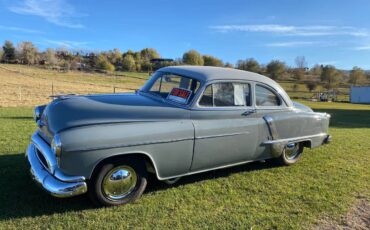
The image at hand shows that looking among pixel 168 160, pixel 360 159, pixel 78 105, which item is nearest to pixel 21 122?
pixel 78 105

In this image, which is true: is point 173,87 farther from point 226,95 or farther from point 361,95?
point 361,95

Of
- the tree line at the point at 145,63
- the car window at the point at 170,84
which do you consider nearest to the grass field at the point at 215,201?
the car window at the point at 170,84

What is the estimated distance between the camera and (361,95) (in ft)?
204

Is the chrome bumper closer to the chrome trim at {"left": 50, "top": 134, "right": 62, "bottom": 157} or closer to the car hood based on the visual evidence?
the chrome trim at {"left": 50, "top": 134, "right": 62, "bottom": 157}

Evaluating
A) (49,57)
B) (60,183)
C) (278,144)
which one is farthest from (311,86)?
(49,57)

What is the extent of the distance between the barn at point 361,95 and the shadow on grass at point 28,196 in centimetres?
6608

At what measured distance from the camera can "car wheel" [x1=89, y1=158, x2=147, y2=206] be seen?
141 inches

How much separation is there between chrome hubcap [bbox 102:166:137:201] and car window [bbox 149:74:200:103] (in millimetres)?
1391

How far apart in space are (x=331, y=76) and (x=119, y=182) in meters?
95.8

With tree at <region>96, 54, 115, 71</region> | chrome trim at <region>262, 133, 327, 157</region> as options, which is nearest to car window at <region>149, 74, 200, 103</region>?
chrome trim at <region>262, 133, 327, 157</region>

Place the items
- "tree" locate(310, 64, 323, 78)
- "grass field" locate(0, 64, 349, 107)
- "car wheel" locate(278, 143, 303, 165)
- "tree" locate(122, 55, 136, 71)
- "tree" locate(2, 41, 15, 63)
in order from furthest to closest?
1. "tree" locate(2, 41, 15, 63)
2. "tree" locate(122, 55, 136, 71)
3. "tree" locate(310, 64, 323, 78)
4. "grass field" locate(0, 64, 349, 107)
5. "car wheel" locate(278, 143, 303, 165)

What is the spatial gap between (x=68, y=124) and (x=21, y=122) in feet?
22.0

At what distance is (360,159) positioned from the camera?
254 inches

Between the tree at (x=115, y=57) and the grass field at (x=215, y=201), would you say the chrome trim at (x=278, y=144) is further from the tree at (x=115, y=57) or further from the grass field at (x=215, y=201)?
the tree at (x=115, y=57)
